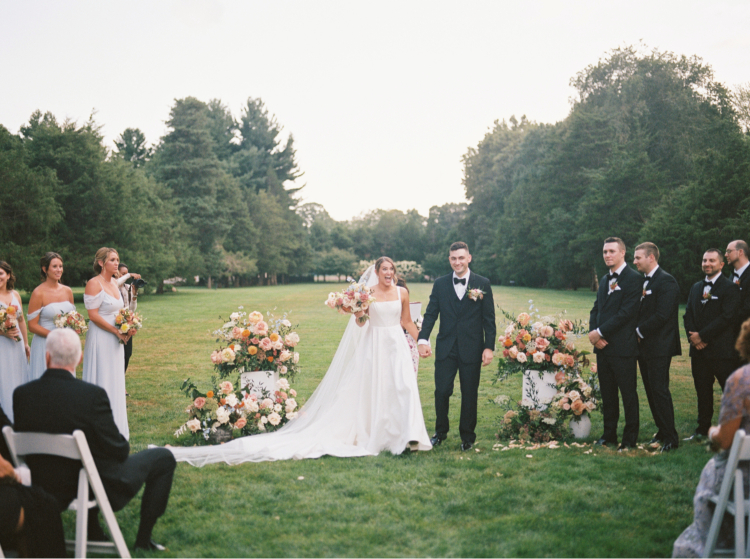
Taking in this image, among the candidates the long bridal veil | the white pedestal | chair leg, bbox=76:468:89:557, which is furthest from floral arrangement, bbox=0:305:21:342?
chair leg, bbox=76:468:89:557

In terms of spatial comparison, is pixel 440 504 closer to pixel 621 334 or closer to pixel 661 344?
pixel 621 334

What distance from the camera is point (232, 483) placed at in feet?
18.0

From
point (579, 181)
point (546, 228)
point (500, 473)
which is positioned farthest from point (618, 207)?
point (500, 473)

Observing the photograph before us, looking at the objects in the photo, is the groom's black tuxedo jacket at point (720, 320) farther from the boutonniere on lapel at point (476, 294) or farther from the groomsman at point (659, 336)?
the boutonniere on lapel at point (476, 294)

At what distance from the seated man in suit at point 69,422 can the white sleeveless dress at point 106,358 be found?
2977 millimetres

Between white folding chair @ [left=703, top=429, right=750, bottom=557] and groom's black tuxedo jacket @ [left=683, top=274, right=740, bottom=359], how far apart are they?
11.9 feet

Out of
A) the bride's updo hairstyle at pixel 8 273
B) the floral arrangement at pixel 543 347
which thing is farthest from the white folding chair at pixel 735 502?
the bride's updo hairstyle at pixel 8 273

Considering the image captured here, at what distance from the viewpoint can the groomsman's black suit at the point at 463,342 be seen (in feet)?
21.9

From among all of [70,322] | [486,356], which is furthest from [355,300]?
[70,322]

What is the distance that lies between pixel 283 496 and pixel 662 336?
449 cm

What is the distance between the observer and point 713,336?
6.76 metres

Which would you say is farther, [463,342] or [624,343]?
[463,342]

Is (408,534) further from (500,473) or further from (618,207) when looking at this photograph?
(618,207)

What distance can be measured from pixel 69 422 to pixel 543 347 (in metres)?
5.23
